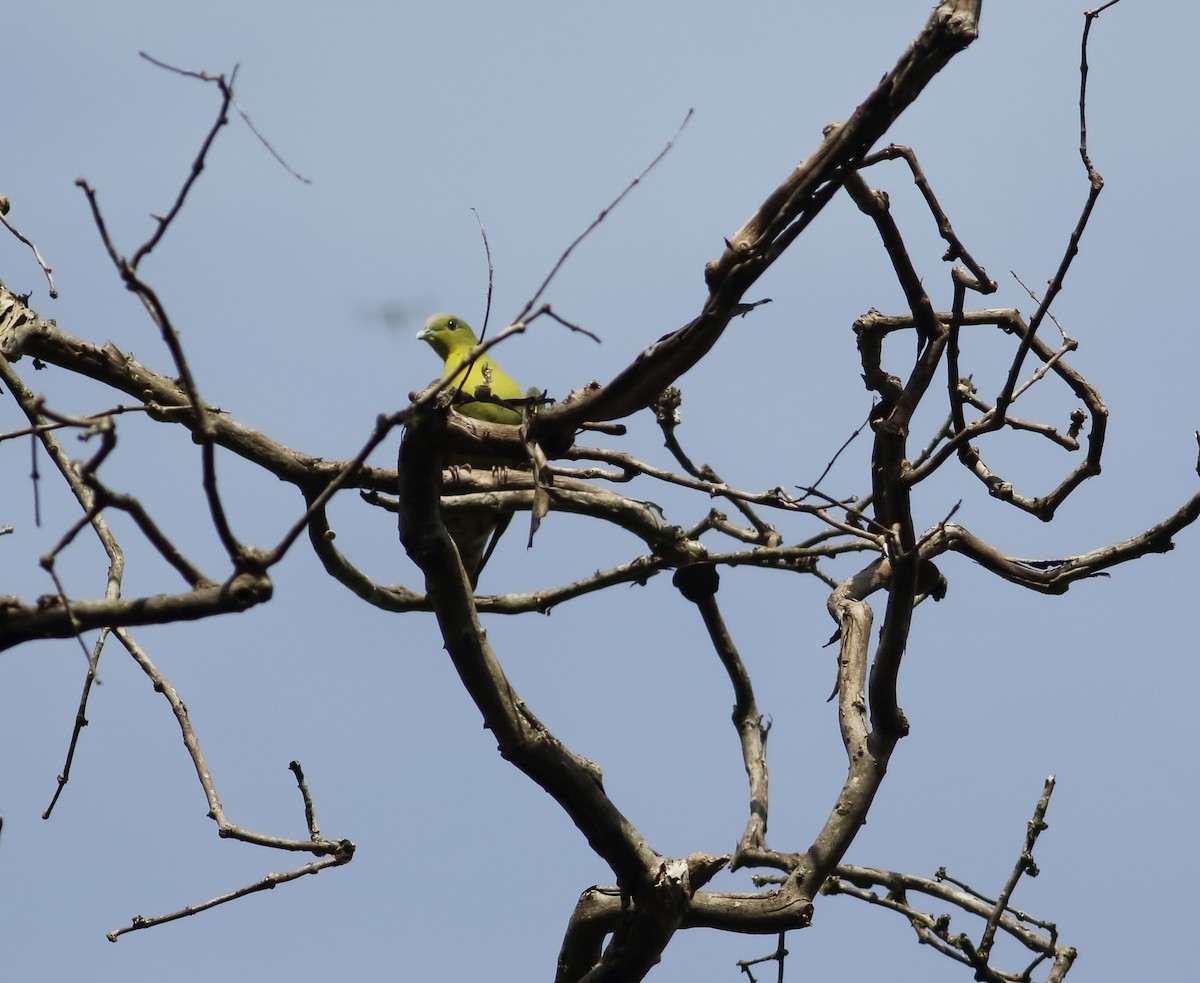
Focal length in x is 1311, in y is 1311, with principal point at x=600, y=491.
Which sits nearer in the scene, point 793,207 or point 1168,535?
point 793,207

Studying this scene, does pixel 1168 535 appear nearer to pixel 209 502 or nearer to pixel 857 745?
pixel 857 745

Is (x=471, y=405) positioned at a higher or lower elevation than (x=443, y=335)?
lower

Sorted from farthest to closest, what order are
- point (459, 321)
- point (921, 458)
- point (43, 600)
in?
point (459, 321)
point (921, 458)
point (43, 600)

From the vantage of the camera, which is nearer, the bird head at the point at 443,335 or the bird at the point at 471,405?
the bird at the point at 471,405

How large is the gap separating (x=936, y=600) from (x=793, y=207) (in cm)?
171

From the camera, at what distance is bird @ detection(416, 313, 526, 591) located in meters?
3.77

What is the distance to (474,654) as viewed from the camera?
302 cm

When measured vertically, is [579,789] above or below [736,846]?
below

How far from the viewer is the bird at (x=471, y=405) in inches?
148

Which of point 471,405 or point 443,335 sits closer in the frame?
point 471,405

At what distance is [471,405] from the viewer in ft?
18.3

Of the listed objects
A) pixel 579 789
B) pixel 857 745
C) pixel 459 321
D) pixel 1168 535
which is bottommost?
pixel 579 789

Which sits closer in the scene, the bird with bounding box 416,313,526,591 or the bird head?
the bird with bounding box 416,313,526,591

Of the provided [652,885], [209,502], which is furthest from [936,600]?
[209,502]
